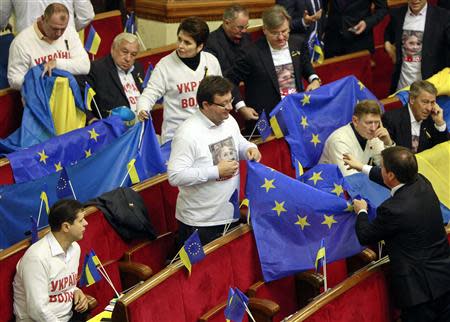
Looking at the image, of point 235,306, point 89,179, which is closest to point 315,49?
point 89,179

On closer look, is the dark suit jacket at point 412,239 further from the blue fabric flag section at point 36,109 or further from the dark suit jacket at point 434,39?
the dark suit jacket at point 434,39

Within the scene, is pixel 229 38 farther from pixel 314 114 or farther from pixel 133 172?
pixel 133 172

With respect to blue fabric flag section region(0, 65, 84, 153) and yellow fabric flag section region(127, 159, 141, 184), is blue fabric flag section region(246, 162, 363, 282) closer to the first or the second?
yellow fabric flag section region(127, 159, 141, 184)

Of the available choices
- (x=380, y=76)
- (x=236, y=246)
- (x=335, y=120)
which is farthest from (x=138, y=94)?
(x=380, y=76)

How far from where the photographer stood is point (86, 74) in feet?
18.8

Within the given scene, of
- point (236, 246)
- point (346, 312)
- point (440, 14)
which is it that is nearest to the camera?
point (346, 312)

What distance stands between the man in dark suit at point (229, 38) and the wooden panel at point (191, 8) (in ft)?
4.27

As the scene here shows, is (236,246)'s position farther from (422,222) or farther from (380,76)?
(380,76)

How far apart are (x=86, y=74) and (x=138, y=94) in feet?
1.09

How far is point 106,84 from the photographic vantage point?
567 centimetres

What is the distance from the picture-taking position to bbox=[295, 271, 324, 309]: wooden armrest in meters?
4.50

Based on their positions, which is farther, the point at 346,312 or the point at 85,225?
the point at 85,225

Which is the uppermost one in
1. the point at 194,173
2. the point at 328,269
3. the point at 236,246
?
the point at 194,173

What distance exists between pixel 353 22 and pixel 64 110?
2485mm
